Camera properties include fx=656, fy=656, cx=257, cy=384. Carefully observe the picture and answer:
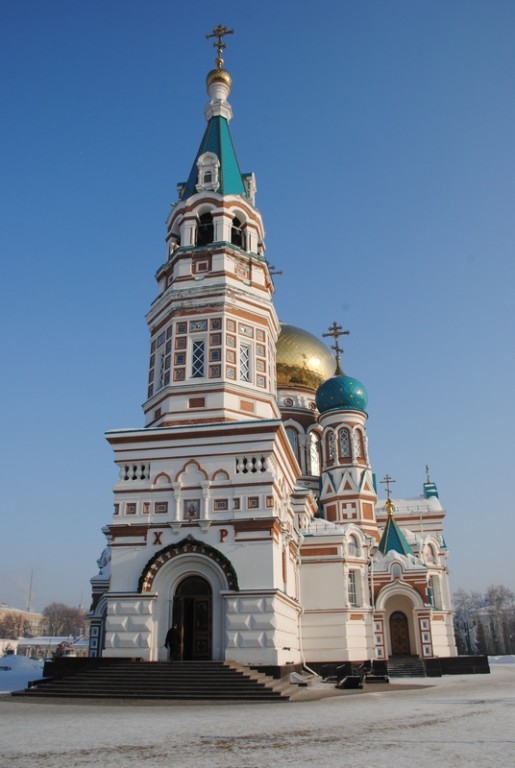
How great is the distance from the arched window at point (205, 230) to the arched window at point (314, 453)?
13.7m

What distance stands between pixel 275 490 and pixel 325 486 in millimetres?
12655

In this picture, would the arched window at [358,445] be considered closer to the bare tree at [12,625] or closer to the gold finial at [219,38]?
the gold finial at [219,38]

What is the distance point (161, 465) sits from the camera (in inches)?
712

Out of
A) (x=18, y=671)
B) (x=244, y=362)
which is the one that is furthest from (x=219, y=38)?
(x=18, y=671)

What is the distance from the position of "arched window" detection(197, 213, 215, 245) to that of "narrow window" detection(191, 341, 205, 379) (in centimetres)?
403

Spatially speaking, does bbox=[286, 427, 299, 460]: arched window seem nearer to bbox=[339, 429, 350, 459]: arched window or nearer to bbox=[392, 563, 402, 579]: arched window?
bbox=[339, 429, 350, 459]: arched window

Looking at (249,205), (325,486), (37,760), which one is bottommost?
(37,760)

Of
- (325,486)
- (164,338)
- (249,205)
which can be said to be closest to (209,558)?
(164,338)

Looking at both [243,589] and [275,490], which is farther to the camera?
[275,490]

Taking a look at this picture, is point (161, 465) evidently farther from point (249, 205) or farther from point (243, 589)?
point (249, 205)

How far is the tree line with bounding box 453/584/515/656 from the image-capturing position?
6391cm

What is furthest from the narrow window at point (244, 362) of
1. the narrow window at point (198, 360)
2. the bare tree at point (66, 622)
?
the bare tree at point (66, 622)

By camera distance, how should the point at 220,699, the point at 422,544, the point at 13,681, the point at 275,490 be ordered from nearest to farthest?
the point at 220,699
the point at 275,490
the point at 13,681
the point at 422,544

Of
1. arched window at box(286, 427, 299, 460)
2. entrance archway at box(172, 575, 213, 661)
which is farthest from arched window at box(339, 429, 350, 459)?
entrance archway at box(172, 575, 213, 661)
